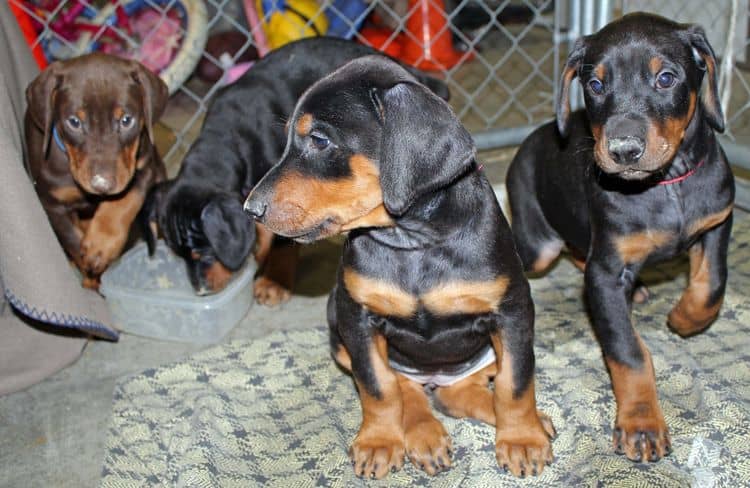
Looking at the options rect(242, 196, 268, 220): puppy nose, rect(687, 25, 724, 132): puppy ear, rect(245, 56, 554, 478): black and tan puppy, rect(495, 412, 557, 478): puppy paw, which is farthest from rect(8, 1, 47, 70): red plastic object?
rect(687, 25, 724, 132): puppy ear

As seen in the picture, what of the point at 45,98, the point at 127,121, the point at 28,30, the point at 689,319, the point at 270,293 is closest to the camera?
the point at 689,319

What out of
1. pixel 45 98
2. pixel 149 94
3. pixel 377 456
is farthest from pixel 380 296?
pixel 45 98

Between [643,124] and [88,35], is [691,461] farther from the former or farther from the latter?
[88,35]

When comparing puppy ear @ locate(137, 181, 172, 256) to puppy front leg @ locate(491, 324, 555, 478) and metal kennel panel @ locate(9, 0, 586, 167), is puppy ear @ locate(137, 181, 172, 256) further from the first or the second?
puppy front leg @ locate(491, 324, 555, 478)

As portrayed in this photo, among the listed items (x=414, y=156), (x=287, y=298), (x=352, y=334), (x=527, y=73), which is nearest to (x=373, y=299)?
(x=352, y=334)

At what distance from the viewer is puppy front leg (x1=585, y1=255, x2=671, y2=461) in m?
3.40

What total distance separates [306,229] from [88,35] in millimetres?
5126

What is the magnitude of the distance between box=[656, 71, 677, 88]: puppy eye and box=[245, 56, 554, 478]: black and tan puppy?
740 millimetres

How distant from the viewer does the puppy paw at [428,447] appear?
3.47 meters

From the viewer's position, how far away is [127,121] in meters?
4.60

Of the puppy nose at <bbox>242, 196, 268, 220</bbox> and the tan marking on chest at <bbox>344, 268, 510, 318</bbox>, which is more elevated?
the puppy nose at <bbox>242, 196, 268, 220</bbox>

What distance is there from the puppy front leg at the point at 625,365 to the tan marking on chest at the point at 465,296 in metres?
0.60

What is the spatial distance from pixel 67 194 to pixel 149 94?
73cm

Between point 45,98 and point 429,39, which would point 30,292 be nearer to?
point 45,98
